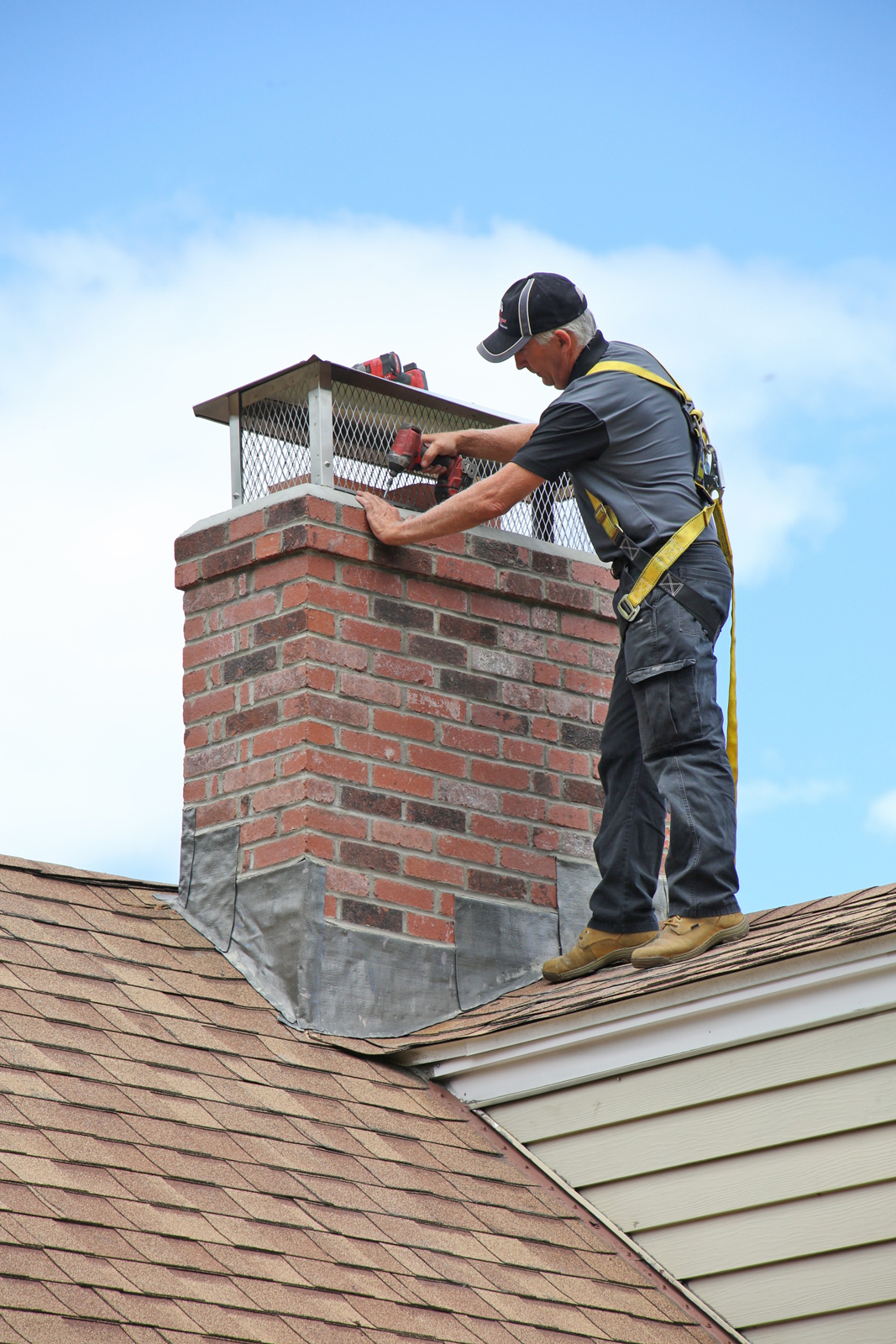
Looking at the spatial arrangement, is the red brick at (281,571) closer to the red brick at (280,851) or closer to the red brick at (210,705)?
the red brick at (210,705)

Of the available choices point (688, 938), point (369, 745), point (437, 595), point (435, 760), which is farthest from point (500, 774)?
point (688, 938)

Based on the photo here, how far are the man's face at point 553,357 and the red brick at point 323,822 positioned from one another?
1556 millimetres

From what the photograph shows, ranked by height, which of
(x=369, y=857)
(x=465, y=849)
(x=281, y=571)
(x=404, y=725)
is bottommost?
(x=369, y=857)

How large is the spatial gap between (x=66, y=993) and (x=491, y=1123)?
4.25 feet

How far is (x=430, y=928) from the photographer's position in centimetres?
576

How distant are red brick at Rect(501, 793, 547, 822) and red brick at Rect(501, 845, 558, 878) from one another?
0.11m

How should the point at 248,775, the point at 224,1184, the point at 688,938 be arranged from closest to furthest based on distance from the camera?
the point at 224,1184, the point at 688,938, the point at 248,775

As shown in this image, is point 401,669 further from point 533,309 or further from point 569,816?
point 533,309

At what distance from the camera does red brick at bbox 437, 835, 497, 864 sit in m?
5.85

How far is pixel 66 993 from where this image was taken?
490cm

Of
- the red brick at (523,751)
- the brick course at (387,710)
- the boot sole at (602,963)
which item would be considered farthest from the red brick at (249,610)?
the boot sole at (602,963)

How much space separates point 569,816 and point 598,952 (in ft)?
1.89

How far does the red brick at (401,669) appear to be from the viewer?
19.2 feet

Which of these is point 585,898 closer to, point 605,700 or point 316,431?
point 605,700
